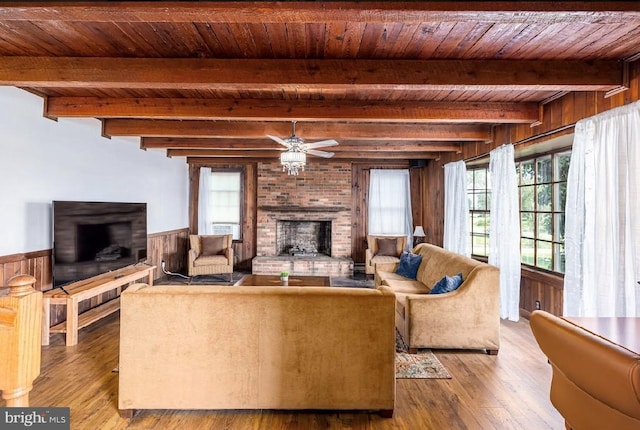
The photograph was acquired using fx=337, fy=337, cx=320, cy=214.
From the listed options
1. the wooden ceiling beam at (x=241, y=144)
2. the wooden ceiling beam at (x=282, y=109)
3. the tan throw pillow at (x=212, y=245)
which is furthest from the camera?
the tan throw pillow at (x=212, y=245)

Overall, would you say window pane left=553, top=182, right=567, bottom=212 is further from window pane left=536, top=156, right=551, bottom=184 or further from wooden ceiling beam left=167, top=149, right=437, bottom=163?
wooden ceiling beam left=167, top=149, right=437, bottom=163

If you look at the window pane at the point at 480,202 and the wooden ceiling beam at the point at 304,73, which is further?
the window pane at the point at 480,202

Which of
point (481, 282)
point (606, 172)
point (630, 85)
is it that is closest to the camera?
point (630, 85)

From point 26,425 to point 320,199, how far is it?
6453mm

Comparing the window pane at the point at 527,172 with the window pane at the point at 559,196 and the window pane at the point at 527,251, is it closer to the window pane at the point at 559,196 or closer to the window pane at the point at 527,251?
the window pane at the point at 559,196

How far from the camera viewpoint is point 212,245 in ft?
21.6

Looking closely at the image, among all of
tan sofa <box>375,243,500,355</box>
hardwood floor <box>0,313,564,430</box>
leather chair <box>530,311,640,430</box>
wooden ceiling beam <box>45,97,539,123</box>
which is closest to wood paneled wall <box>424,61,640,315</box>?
wooden ceiling beam <box>45,97,539,123</box>

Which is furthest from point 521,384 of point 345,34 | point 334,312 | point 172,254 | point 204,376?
point 172,254

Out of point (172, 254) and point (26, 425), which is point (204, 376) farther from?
point (172, 254)

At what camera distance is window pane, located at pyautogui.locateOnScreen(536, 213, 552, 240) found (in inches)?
170

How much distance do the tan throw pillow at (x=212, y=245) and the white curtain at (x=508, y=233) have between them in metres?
4.79

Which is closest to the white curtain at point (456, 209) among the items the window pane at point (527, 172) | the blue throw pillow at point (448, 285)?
the window pane at point (527, 172)

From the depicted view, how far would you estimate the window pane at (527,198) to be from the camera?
4664 millimetres

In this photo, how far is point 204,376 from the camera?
2.15 meters
